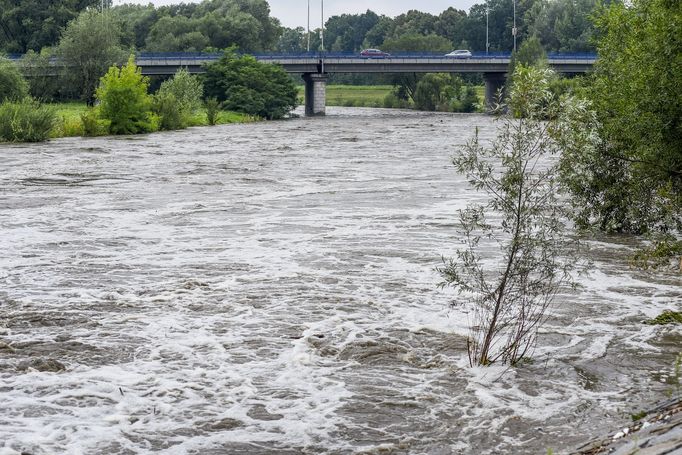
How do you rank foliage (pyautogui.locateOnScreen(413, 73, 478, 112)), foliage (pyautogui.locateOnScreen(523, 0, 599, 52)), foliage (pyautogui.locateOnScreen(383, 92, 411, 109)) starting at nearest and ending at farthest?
foliage (pyautogui.locateOnScreen(413, 73, 478, 112)) → foliage (pyautogui.locateOnScreen(383, 92, 411, 109)) → foliage (pyautogui.locateOnScreen(523, 0, 599, 52))

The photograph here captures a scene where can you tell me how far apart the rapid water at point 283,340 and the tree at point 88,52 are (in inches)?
2216

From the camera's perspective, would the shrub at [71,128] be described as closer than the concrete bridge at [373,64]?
Yes

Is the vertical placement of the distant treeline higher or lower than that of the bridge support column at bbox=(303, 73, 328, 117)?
higher

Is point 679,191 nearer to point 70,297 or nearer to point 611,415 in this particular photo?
point 611,415

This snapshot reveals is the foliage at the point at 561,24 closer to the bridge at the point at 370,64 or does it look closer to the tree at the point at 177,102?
the bridge at the point at 370,64

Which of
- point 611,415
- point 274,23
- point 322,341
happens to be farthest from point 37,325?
point 274,23

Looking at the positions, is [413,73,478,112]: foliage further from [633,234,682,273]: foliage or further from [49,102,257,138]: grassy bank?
[633,234,682,273]: foliage

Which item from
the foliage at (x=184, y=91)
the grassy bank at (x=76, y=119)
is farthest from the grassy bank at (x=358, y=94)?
the foliage at (x=184, y=91)

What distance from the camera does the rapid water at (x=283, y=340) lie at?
36.1ft

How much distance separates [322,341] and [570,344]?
375 cm

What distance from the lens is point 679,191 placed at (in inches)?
757

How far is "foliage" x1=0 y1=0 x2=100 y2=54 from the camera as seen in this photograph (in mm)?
109250

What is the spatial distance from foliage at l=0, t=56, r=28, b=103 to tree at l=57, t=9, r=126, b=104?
47.3 ft

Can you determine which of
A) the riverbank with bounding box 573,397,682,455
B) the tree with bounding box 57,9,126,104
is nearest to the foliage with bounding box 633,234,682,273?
the riverbank with bounding box 573,397,682,455
